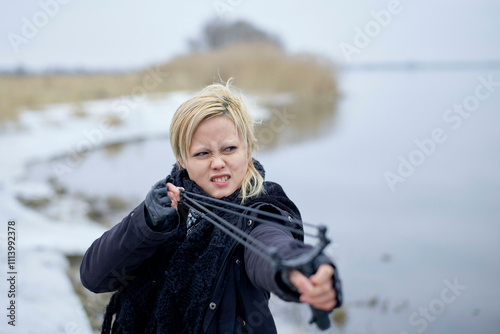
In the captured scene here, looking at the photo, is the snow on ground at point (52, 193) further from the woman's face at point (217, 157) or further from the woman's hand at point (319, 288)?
the woman's hand at point (319, 288)

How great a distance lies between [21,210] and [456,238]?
5.46 m

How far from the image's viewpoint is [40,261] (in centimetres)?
407

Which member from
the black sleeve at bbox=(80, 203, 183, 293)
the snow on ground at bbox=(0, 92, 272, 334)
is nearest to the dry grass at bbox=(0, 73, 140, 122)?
the snow on ground at bbox=(0, 92, 272, 334)

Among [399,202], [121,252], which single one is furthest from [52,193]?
[121,252]

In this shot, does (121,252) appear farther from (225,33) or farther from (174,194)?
(225,33)

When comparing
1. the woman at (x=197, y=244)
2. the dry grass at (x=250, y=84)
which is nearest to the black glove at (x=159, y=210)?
the woman at (x=197, y=244)

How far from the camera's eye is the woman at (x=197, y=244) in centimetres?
146

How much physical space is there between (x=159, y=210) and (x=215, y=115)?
394 mm

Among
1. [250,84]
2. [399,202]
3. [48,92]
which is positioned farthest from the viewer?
[48,92]

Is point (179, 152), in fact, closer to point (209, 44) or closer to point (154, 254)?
point (154, 254)

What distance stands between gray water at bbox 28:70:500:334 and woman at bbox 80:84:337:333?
2.23m

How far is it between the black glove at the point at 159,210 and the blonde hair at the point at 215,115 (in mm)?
226

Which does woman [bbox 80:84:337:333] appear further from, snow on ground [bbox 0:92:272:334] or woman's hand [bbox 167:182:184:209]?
snow on ground [bbox 0:92:272:334]

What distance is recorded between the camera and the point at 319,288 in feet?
3.34
